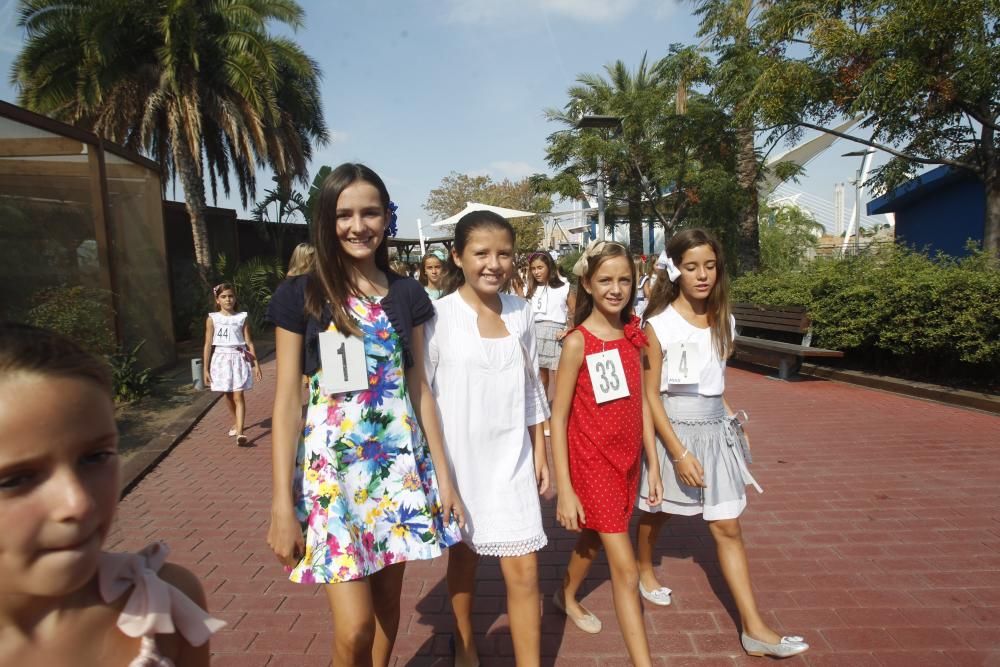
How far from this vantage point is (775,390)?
860 cm

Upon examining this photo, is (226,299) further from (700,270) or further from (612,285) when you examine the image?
(700,270)

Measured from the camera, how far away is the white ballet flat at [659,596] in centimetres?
318

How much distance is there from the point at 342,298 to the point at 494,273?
637 millimetres

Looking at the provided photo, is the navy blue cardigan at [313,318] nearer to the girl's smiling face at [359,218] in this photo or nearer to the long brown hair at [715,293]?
the girl's smiling face at [359,218]

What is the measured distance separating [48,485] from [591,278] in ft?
7.36

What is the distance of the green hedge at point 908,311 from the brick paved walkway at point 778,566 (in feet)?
4.64

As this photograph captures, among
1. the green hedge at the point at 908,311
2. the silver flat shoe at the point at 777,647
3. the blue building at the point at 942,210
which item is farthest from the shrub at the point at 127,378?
the blue building at the point at 942,210

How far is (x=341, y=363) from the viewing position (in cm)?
200

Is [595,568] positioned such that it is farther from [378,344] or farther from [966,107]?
[966,107]

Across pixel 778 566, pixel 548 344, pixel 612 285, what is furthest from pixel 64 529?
pixel 548 344

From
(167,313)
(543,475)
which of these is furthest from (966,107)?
(167,313)

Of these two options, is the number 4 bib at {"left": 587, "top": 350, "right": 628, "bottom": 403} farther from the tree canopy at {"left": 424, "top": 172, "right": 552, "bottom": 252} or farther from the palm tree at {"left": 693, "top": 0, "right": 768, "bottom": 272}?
the tree canopy at {"left": 424, "top": 172, "right": 552, "bottom": 252}

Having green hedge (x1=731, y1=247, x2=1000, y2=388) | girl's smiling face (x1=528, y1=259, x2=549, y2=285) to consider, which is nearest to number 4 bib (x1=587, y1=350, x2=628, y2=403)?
girl's smiling face (x1=528, y1=259, x2=549, y2=285)

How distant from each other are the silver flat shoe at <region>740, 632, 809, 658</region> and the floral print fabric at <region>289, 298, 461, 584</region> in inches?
58.6
